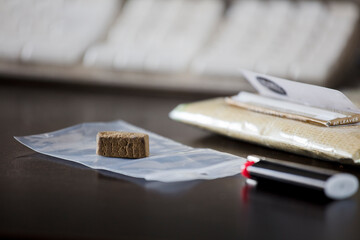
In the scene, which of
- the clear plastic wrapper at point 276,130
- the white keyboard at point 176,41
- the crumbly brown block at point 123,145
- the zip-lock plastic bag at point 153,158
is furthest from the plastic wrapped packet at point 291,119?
the white keyboard at point 176,41

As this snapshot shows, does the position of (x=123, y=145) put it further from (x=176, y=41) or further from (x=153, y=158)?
(x=176, y=41)

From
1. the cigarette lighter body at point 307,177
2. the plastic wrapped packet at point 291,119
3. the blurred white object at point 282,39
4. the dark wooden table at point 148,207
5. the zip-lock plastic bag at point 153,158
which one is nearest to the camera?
the dark wooden table at point 148,207

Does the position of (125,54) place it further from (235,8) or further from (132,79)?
(235,8)

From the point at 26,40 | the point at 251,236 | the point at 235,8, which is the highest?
the point at 235,8

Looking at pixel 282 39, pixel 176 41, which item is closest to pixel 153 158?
Result: pixel 176 41

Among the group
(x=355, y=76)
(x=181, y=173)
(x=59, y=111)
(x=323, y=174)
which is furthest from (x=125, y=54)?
(x=323, y=174)

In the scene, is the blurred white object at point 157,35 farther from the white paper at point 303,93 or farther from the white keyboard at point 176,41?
the white paper at point 303,93

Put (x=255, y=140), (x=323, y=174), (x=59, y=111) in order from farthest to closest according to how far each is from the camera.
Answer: (x=59, y=111)
(x=255, y=140)
(x=323, y=174)
